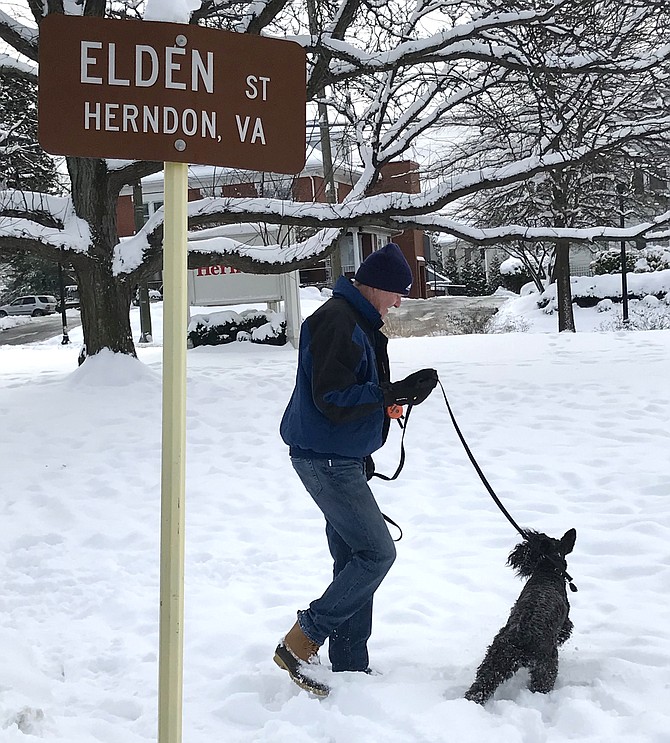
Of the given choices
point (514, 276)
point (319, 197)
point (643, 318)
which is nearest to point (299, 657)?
point (643, 318)

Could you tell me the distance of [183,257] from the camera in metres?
2.74

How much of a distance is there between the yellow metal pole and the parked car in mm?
39882

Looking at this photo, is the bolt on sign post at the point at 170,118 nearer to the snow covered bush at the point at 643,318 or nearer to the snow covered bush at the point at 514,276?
the snow covered bush at the point at 643,318

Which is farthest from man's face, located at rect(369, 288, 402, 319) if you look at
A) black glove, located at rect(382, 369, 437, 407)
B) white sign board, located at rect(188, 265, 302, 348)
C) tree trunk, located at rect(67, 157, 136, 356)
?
white sign board, located at rect(188, 265, 302, 348)

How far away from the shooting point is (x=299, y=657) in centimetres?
362

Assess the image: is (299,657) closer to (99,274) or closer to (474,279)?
(99,274)

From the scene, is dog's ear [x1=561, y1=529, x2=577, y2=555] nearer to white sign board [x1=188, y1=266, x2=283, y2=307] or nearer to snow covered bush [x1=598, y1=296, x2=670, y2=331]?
white sign board [x1=188, y1=266, x2=283, y2=307]

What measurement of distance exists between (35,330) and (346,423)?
30.1 m

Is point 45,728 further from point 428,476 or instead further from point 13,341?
point 13,341

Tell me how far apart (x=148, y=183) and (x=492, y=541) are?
28412 mm

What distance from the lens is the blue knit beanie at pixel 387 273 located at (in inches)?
139

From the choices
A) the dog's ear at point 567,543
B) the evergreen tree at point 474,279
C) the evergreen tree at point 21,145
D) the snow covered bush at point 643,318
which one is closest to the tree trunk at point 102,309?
the evergreen tree at point 21,145

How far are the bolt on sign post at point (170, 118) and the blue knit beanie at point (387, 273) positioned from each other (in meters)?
0.86

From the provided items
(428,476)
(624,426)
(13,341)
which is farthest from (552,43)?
(13,341)
